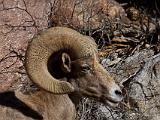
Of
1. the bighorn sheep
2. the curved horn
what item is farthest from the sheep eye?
the curved horn

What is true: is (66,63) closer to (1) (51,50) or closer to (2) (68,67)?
(2) (68,67)

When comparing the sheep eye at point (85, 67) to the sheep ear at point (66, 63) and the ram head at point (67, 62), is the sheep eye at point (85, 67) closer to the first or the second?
the ram head at point (67, 62)

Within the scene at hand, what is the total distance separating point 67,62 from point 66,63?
2 centimetres

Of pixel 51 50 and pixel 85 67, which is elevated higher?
pixel 51 50

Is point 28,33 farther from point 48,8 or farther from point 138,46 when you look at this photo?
point 138,46

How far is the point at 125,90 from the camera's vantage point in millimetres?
10055

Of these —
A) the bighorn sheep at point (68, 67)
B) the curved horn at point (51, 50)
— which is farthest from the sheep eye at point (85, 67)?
the curved horn at point (51, 50)

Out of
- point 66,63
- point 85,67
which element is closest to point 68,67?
point 66,63

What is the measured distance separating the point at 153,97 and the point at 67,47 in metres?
3.47

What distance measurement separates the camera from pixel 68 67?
6.96 meters

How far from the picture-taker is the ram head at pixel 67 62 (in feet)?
22.4

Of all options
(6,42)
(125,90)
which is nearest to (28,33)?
(6,42)

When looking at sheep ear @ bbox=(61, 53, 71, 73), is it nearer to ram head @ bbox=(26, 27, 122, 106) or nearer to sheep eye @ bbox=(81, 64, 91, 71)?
ram head @ bbox=(26, 27, 122, 106)

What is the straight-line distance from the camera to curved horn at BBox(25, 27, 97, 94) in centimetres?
684
